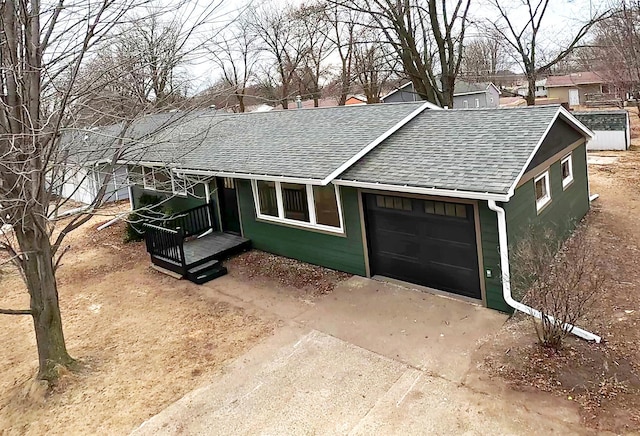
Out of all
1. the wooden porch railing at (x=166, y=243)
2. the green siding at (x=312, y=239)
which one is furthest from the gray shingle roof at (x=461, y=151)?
the wooden porch railing at (x=166, y=243)

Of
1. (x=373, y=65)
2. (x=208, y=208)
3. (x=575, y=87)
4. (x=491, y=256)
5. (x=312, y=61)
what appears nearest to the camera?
(x=491, y=256)

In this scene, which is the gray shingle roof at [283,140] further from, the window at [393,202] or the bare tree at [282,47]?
the bare tree at [282,47]

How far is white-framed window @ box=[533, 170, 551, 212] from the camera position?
867cm

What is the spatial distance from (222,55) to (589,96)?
4689 cm

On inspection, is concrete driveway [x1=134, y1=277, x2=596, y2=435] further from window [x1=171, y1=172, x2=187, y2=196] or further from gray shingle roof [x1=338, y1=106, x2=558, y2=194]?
window [x1=171, y1=172, x2=187, y2=196]

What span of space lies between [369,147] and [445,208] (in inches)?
88.1

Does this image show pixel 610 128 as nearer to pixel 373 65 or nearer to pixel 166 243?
pixel 373 65

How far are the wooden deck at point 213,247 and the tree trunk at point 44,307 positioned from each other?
3.64m

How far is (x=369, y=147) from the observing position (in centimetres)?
932

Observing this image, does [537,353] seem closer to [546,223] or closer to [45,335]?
[546,223]

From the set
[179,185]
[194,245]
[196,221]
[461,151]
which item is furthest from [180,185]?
[461,151]

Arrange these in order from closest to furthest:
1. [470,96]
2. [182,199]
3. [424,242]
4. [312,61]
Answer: [424,242] < [182,199] < [312,61] < [470,96]

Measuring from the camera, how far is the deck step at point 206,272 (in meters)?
10.0

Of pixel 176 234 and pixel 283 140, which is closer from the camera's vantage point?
pixel 176 234
